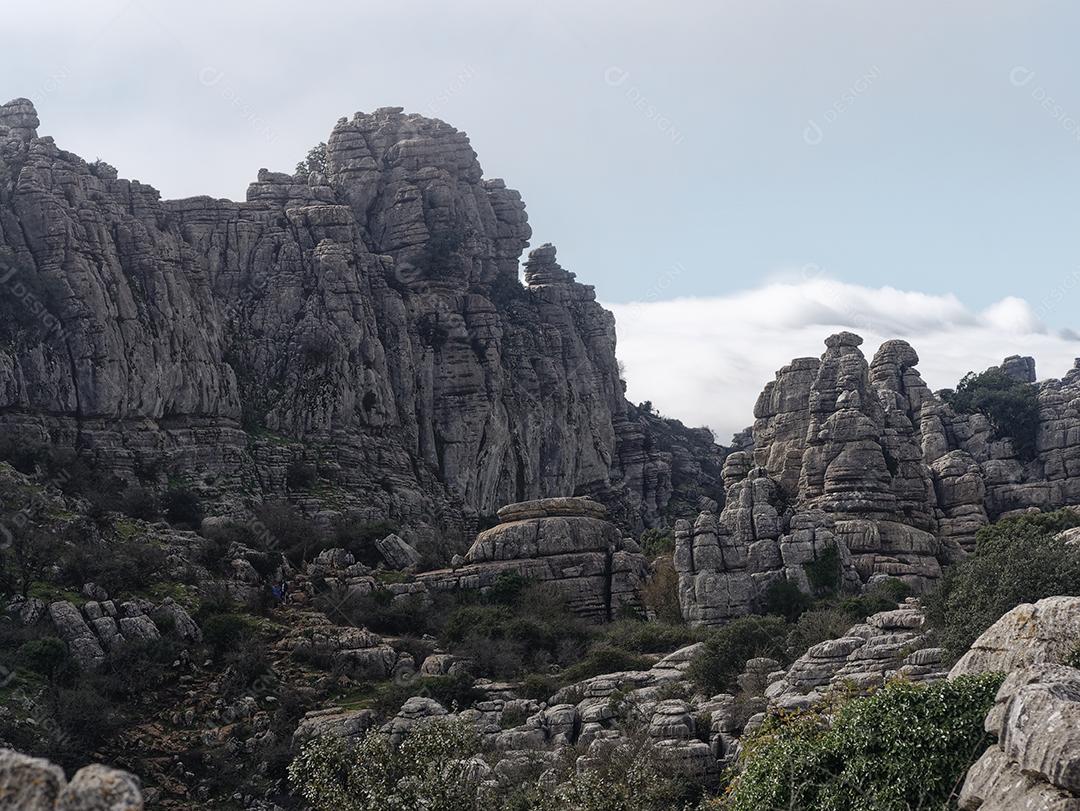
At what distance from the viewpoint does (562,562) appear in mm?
78062

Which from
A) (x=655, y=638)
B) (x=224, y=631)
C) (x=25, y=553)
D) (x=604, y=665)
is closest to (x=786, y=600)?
(x=655, y=638)

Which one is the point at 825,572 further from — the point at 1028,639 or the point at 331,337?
the point at 1028,639

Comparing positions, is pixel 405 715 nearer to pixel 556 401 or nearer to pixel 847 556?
pixel 847 556

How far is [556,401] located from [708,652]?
63914 mm

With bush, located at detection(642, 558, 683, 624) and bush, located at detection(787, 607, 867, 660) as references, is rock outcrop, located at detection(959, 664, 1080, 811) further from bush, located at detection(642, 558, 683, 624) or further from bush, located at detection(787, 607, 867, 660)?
bush, located at detection(642, 558, 683, 624)

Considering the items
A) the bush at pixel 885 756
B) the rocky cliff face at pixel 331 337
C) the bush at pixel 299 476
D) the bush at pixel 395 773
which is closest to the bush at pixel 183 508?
the rocky cliff face at pixel 331 337

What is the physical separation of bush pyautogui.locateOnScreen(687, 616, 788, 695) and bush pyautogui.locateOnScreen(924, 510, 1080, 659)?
657cm

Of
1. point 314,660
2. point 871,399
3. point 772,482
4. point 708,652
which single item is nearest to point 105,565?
point 314,660

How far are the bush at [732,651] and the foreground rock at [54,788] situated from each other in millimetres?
43958

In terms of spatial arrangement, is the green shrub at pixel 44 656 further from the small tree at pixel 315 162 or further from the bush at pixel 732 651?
the small tree at pixel 315 162

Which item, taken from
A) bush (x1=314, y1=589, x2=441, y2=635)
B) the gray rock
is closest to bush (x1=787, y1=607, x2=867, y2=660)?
bush (x1=314, y1=589, x2=441, y2=635)

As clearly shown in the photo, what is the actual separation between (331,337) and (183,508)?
2042 cm

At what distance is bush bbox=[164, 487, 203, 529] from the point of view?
82188mm

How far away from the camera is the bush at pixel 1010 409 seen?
3499 inches
